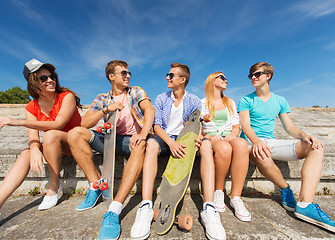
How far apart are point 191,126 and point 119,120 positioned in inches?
50.2

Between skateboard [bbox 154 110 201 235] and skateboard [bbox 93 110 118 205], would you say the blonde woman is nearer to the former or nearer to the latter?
skateboard [bbox 154 110 201 235]

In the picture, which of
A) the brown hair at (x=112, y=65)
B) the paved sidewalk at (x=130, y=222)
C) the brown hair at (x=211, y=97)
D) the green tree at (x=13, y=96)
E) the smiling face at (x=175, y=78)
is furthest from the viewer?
the green tree at (x=13, y=96)

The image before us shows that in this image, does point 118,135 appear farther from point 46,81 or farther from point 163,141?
point 46,81

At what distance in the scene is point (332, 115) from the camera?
8.02 m

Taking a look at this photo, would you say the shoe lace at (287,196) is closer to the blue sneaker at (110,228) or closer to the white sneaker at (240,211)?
the white sneaker at (240,211)

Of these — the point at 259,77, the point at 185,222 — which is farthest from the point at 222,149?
the point at 259,77

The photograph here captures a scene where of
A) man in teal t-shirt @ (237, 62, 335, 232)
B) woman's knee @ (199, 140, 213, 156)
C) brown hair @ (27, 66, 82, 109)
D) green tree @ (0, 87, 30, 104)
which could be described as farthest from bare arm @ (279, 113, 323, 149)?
green tree @ (0, 87, 30, 104)

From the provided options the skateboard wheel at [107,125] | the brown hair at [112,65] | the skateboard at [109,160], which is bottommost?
the skateboard at [109,160]

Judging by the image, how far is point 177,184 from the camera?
2.19m

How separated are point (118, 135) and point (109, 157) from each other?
0.57m

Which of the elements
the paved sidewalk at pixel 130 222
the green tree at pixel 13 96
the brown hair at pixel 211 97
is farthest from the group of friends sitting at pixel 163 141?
the green tree at pixel 13 96

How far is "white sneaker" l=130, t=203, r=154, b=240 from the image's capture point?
1740 mm

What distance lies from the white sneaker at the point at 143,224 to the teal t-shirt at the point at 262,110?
2.18m

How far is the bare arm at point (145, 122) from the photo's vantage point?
2.41m
